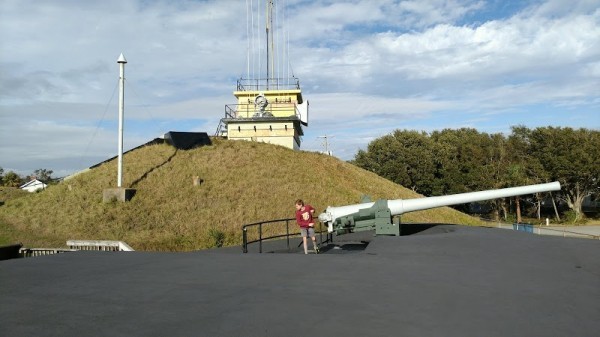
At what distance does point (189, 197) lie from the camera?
26.4m

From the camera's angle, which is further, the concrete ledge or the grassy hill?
the concrete ledge

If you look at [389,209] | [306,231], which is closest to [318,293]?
[306,231]

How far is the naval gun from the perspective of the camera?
36.6ft

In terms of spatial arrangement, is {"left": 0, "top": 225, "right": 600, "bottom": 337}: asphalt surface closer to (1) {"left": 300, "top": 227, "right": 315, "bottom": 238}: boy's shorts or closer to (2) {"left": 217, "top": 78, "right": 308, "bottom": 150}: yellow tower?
(1) {"left": 300, "top": 227, "right": 315, "bottom": 238}: boy's shorts

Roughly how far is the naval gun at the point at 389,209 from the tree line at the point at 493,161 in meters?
33.4

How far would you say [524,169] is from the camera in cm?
4538

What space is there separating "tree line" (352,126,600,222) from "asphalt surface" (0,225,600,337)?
1500 inches

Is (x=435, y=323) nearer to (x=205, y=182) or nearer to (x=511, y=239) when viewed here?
(x=511, y=239)

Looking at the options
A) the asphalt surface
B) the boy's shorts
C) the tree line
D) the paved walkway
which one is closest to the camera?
the asphalt surface

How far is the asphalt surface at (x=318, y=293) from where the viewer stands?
4.09 meters

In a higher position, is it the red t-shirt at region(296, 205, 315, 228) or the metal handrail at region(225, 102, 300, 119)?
the metal handrail at region(225, 102, 300, 119)

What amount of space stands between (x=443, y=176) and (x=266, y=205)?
3138 centimetres

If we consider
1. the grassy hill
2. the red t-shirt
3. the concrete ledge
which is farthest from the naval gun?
the concrete ledge

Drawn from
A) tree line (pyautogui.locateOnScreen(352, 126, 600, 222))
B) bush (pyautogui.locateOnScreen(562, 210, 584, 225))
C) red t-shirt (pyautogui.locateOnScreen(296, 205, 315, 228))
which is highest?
tree line (pyautogui.locateOnScreen(352, 126, 600, 222))
